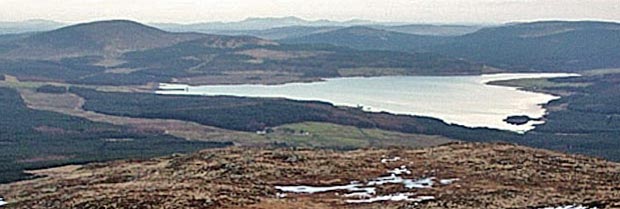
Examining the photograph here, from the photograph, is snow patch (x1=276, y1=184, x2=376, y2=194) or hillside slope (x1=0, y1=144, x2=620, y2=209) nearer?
hillside slope (x1=0, y1=144, x2=620, y2=209)

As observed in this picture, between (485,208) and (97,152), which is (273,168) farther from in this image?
(97,152)

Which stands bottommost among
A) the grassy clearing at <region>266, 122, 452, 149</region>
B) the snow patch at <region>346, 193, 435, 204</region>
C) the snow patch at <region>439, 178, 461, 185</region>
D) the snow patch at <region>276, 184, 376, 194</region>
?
the grassy clearing at <region>266, 122, 452, 149</region>

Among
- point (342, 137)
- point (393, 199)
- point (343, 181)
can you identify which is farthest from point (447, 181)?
point (342, 137)

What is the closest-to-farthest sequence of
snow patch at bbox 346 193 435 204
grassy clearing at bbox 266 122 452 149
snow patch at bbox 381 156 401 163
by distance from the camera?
snow patch at bbox 346 193 435 204, snow patch at bbox 381 156 401 163, grassy clearing at bbox 266 122 452 149

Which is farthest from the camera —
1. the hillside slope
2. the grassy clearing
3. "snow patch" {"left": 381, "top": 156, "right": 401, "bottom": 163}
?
the grassy clearing

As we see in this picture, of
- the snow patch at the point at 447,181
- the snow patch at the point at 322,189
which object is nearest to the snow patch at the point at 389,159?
the snow patch at the point at 447,181

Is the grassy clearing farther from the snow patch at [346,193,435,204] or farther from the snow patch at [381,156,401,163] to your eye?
the snow patch at [346,193,435,204]

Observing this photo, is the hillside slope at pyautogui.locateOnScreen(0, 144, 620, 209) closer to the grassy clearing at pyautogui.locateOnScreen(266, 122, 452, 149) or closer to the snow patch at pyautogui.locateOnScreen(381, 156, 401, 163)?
the snow patch at pyautogui.locateOnScreen(381, 156, 401, 163)

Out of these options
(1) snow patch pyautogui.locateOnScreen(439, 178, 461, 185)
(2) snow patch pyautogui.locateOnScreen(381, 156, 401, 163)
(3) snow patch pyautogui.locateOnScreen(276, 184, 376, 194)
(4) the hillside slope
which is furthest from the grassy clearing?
(3) snow patch pyautogui.locateOnScreen(276, 184, 376, 194)

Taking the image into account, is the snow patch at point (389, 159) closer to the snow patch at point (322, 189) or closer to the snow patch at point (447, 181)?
the snow patch at point (447, 181)

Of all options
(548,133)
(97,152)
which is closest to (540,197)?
(97,152)

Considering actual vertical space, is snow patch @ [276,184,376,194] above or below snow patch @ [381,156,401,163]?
below
